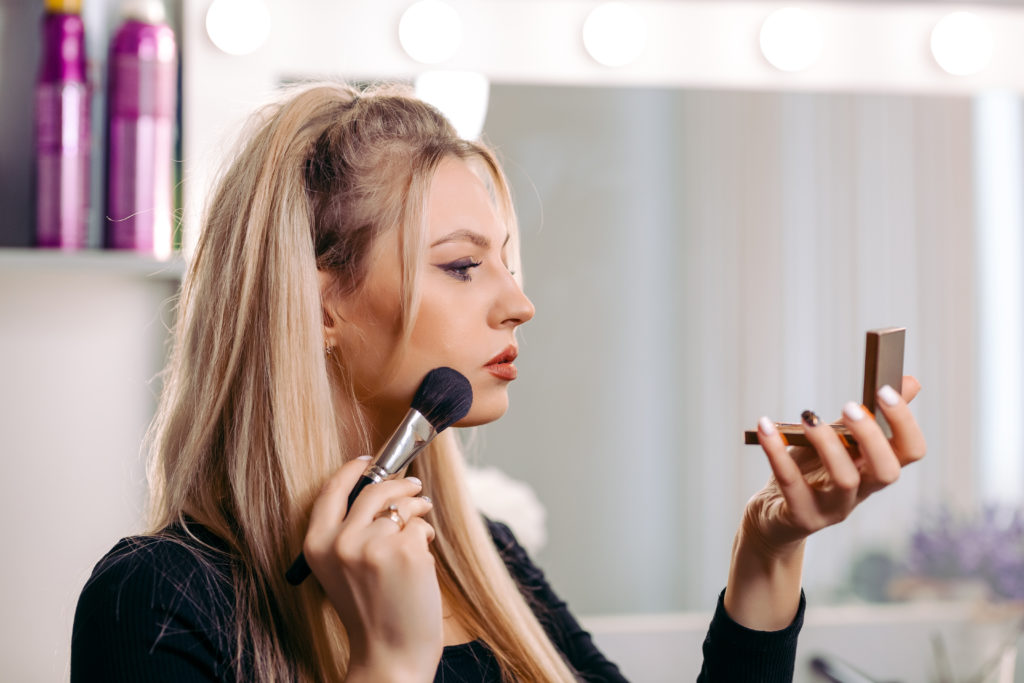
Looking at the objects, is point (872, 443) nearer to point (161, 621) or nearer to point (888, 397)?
point (888, 397)

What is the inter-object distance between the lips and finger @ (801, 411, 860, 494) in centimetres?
23

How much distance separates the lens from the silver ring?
21.2 inches

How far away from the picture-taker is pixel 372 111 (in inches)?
29.2

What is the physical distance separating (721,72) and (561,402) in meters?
0.46

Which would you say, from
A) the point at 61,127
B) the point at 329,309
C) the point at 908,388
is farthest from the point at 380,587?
the point at 61,127

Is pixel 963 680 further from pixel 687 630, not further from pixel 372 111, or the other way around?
pixel 372 111

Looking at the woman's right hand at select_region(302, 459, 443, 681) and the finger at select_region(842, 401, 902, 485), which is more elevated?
the finger at select_region(842, 401, 902, 485)

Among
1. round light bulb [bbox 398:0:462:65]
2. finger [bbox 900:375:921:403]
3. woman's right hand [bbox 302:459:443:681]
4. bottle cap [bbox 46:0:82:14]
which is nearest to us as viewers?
woman's right hand [bbox 302:459:443:681]

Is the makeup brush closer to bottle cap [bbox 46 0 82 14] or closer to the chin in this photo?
the chin

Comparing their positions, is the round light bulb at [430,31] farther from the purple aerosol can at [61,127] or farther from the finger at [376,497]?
the finger at [376,497]

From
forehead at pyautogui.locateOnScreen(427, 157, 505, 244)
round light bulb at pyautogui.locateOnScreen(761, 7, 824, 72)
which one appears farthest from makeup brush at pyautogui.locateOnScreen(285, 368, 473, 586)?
round light bulb at pyautogui.locateOnScreen(761, 7, 824, 72)

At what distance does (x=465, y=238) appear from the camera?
70 centimetres

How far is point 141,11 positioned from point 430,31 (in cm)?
32

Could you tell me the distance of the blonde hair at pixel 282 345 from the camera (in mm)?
637
